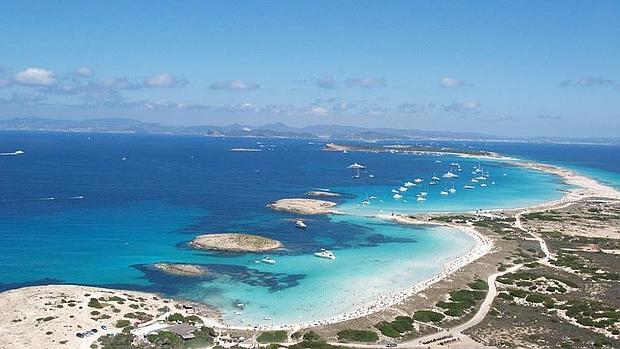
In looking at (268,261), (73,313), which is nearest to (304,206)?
(268,261)

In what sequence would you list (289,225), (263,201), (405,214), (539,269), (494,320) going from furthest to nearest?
(263,201) < (405,214) < (289,225) < (539,269) < (494,320)

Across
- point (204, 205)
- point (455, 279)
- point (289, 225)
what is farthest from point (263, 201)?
point (455, 279)

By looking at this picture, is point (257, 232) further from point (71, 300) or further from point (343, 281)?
point (71, 300)

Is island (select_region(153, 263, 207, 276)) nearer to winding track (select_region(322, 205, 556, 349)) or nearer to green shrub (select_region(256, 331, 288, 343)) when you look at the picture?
green shrub (select_region(256, 331, 288, 343))

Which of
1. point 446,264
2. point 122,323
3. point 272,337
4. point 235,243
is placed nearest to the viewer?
point 272,337

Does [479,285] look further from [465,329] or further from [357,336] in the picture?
[357,336]

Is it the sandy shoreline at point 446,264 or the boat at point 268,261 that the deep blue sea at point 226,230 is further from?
the sandy shoreline at point 446,264

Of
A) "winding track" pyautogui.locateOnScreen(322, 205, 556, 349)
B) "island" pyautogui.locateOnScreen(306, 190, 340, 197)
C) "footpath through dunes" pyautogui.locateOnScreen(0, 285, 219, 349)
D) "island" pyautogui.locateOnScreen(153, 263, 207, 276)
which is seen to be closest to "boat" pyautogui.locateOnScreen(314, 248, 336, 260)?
"island" pyautogui.locateOnScreen(153, 263, 207, 276)
